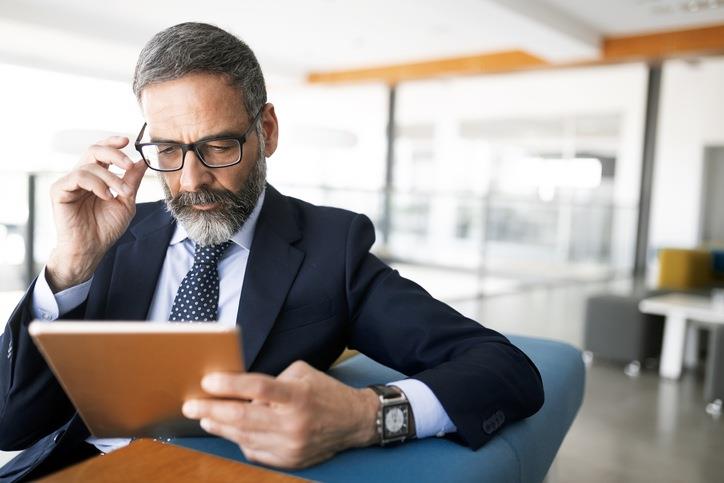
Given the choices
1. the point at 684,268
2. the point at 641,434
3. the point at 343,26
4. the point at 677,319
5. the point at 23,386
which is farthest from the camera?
the point at 343,26

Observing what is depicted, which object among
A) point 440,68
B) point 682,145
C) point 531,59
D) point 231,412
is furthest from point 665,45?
point 231,412

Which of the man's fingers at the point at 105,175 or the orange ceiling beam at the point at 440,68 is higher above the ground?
the orange ceiling beam at the point at 440,68

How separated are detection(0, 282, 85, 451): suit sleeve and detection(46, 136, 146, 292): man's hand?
7cm

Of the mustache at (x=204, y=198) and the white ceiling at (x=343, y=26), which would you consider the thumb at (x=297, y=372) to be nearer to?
the mustache at (x=204, y=198)

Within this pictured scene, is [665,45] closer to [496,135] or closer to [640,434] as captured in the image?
[496,135]

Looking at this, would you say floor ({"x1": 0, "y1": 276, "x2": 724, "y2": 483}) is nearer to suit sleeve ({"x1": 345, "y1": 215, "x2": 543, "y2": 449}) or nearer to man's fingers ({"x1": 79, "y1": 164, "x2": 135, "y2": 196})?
man's fingers ({"x1": 79, "y1": 164, "x2": 135, "y2": 196})

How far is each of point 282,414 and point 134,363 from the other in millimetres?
202

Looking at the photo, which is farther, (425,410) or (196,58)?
(196,58)

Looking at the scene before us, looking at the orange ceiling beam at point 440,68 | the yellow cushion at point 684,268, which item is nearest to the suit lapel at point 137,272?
the yellow cushion at point 684,268

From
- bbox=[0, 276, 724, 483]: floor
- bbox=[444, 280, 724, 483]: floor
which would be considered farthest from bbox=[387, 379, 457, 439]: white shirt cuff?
bbox=[444, 280, 724, 483]: floor

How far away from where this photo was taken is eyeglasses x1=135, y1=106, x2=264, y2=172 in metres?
1.21

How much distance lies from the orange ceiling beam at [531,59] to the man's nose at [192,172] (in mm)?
7674

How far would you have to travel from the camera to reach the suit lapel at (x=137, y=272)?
128 cm

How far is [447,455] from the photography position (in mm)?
1036
